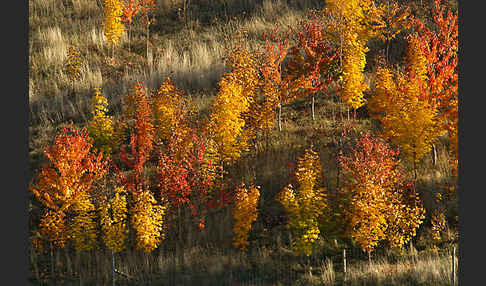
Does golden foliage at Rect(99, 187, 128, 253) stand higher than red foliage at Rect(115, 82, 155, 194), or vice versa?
red foliage at Rect(115, 82, 155, 194)

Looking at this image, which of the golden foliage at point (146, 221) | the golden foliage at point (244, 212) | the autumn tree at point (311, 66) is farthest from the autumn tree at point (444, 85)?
the golden foliage at point (146, 221)

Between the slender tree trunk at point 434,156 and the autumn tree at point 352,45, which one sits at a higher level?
the autumn tree at point 352,45

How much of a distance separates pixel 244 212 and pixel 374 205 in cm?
365

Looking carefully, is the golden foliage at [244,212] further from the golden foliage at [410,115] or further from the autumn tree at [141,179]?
the golden foliage at [410,115]

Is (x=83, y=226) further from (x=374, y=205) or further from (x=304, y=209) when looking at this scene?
(x=374, y=205)

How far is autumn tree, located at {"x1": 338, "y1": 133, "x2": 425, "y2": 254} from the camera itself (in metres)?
15.1

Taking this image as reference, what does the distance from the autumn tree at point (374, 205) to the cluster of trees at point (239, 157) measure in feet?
0.12

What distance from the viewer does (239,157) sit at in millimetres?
19250

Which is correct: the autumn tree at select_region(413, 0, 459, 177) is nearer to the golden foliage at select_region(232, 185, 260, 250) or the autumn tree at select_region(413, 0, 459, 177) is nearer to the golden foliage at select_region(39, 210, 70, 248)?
the golden foliage at select_region(232, 185, 260, 250)

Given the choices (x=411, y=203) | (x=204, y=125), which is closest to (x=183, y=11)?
(x=204, y=125)

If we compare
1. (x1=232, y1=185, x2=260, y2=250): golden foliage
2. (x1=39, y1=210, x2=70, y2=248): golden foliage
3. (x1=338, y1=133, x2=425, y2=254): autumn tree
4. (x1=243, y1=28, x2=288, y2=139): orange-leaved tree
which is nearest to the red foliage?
(x1=39, y1=210, x2=70, y2=248): golden foliage

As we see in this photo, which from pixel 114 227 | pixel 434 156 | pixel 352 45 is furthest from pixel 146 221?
pixel 352 45

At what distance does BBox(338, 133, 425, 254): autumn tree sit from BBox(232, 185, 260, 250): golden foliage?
2.63 m

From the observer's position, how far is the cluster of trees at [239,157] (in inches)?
612
